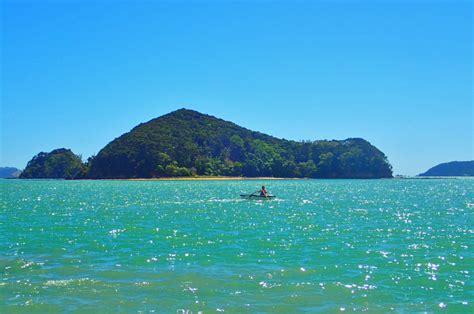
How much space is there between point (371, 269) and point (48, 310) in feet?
43.3

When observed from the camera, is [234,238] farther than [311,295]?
Yes

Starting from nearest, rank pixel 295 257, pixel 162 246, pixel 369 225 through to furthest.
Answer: pixel 295 257 < pixel 162 246 < pixel 369 225

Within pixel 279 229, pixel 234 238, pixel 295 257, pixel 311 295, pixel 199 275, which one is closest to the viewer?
pixel 311 295

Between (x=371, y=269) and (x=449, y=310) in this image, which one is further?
(x=371, y=269)

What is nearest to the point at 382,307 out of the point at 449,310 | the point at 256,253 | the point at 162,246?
the point at 449,310

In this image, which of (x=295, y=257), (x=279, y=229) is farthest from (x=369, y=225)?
(x=295, y=257)

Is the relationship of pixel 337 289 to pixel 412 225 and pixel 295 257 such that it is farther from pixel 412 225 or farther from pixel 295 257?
pixel 412 225

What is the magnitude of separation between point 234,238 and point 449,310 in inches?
641

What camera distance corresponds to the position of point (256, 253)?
25.3 m

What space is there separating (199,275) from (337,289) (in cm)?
560

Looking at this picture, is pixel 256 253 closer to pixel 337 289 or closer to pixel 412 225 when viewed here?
pixel 337 289

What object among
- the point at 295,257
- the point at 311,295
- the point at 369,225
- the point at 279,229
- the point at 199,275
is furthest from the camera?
the point at 369,225

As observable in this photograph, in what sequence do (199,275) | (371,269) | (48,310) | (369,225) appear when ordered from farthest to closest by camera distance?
(369,225) → (371,269) → (199,275) → (48,310)

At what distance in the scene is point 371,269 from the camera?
2173cm
